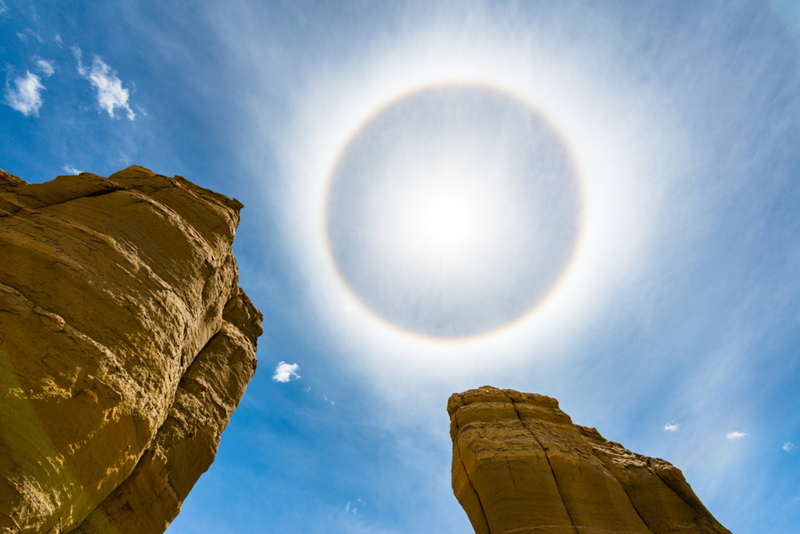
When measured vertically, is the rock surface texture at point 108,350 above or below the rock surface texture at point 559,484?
below

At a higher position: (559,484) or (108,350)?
(559,484)

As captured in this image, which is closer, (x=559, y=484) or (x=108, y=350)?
(x=108, y=350)

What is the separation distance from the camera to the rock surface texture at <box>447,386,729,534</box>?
46.8 ft

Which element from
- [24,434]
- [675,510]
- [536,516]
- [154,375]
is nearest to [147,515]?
[154,375]

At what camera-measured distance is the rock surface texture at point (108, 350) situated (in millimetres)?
7223

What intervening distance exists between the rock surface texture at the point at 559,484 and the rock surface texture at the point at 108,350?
1205cm

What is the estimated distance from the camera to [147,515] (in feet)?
38.5

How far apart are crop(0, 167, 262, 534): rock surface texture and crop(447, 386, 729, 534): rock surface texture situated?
39.5ft

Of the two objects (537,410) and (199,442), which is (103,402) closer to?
(199,442)

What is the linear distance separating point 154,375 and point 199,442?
5.24m

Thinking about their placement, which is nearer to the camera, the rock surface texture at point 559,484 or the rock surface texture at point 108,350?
the rock surface texture at point 108,350

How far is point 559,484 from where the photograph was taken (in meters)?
15.3

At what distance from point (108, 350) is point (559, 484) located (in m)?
17.9

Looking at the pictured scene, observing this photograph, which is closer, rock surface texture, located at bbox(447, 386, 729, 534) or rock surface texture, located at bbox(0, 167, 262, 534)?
rock surface texture, located at bbox(0, 167, 262, 534)
